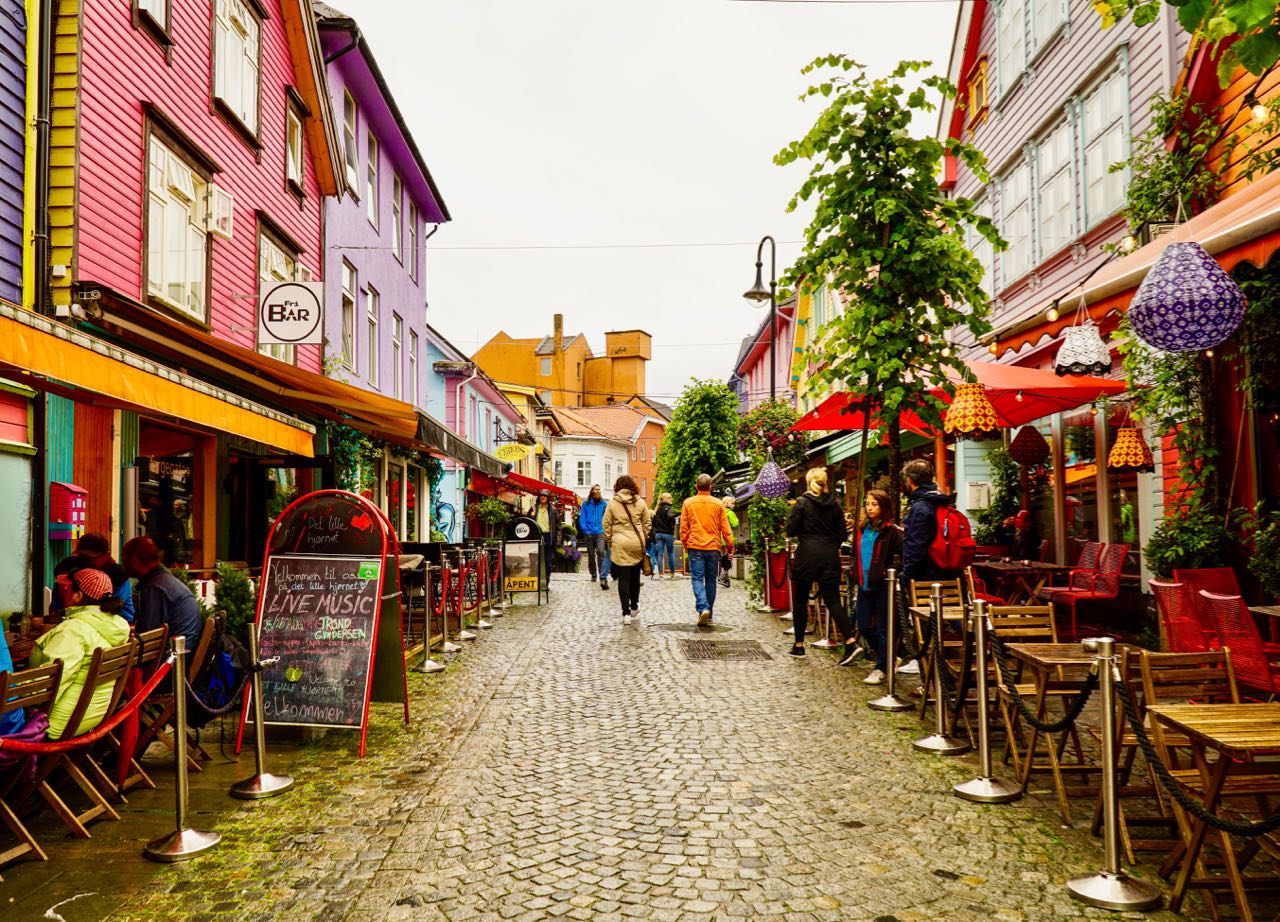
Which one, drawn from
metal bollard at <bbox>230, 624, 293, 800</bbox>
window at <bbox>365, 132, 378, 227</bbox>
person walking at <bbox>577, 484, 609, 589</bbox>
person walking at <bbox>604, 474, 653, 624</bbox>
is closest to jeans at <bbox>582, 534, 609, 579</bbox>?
person walking at <bbox>577, 484, 609, 589</bbox>

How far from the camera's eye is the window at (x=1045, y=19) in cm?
1428

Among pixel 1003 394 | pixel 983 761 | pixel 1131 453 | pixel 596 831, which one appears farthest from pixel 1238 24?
pixel 1131 453

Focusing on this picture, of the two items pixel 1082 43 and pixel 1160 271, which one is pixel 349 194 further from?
pixel 1160 271

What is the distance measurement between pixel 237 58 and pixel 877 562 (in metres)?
9.94

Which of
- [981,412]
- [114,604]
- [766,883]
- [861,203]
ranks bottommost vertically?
[766,883]

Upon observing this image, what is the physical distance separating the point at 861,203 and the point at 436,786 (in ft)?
20.8

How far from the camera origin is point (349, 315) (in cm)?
1831

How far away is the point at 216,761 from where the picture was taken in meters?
6.34

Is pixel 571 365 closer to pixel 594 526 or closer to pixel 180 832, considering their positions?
pixel 594 526

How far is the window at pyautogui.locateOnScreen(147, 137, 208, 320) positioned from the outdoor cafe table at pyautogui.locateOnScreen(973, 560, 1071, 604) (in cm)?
943

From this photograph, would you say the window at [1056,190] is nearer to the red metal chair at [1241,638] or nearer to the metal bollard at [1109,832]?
the red metal chair at [1241,638]

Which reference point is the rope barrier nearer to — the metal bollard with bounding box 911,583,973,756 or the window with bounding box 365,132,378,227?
the metal bollard with bounding box 911,583,973,756

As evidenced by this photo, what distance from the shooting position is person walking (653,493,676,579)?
2216 cm

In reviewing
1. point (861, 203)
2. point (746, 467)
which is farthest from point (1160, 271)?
point (746, 467)
